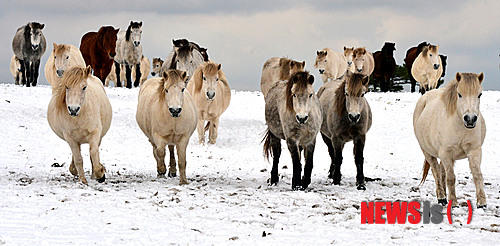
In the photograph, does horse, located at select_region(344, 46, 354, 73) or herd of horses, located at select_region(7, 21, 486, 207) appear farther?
horse, located at select_region(344, 46, 354, 73)

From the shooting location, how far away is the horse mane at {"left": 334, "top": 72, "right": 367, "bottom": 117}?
314 inches

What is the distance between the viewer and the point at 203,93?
12523mm

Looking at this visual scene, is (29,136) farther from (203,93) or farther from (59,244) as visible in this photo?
(59,244)

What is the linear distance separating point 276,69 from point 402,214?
25.9ft

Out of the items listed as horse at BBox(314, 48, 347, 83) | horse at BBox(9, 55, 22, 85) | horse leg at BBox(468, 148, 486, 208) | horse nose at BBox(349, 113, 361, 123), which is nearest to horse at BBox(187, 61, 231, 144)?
horse nose at BBox(349, 113, 361, 123)

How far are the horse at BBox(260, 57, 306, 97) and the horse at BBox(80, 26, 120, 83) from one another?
942 centimetres

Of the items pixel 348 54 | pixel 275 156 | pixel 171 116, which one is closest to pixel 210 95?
pixel 275 156

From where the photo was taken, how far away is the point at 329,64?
19562 mm

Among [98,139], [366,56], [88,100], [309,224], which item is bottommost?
[309,224]

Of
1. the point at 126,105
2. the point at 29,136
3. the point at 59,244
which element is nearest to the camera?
the point at 59,244

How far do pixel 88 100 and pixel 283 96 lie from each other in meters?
Result: 2.89

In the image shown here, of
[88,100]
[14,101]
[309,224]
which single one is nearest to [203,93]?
[88,100]

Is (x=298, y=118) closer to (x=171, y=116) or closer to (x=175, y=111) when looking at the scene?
(x=175, y=111)

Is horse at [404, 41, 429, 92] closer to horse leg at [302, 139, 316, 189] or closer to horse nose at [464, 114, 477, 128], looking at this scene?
horse leg at [302, 139, 316, 189]
